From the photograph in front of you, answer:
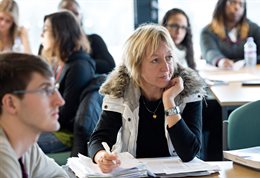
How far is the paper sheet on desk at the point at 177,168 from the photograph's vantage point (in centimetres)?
176

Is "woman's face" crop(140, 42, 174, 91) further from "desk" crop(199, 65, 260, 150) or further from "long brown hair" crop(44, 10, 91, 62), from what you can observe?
"long brown hair" crop(44, 10, 91, 62)

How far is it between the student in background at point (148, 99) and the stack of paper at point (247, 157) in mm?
216

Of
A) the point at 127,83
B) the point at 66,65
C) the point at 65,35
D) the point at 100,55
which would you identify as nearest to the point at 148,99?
the point at 127,83

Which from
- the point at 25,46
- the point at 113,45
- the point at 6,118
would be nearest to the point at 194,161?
the point at 6,118

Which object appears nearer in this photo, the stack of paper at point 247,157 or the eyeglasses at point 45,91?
the eyeglasses at point 45,91

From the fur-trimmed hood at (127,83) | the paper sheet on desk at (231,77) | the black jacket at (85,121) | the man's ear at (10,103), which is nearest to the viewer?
the man's ear at (10,103)

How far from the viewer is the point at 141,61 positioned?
2.15 m

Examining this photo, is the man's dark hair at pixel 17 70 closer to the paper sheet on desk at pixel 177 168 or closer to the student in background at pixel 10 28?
the paper sheet on desk at pixel 177 168

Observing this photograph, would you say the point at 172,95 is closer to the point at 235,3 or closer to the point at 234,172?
the point at 234,172

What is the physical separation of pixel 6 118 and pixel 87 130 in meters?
1.35

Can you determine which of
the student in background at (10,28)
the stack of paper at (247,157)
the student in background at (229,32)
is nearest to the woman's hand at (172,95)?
the stack of paper at (247,157)

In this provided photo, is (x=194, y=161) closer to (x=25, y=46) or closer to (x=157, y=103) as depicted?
(x=157, y=103)

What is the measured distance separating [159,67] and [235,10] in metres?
2.28

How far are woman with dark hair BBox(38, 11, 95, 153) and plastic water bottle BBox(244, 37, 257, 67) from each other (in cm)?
138
